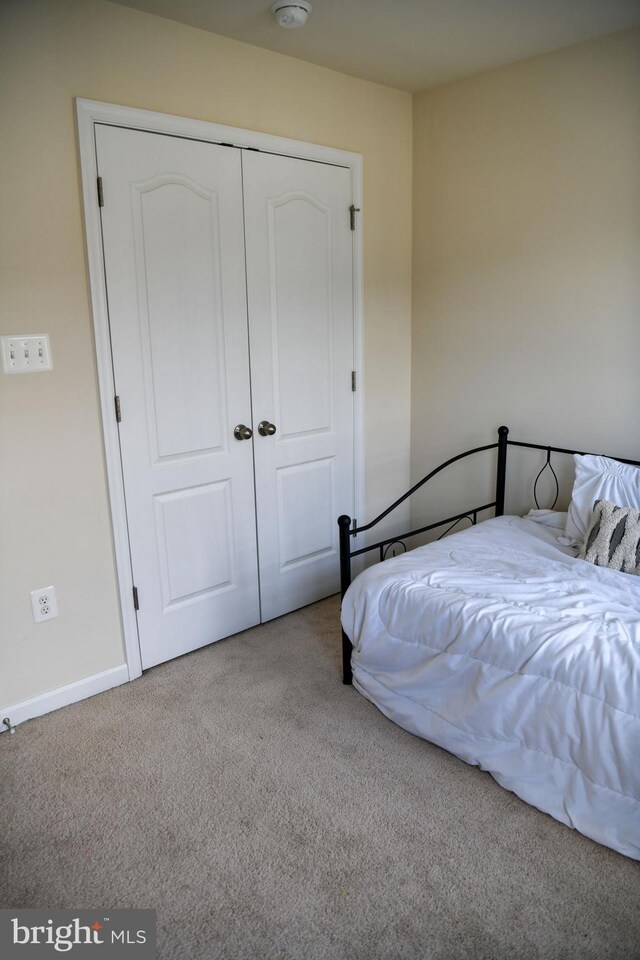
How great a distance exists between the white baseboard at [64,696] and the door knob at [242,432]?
1.04 m

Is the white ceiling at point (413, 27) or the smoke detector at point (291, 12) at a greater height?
the white ceiling at point (413, 27)

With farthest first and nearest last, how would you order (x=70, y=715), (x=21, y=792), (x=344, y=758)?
(x=70, y=715) → (x=344, y=758) → (x=21, y=792)

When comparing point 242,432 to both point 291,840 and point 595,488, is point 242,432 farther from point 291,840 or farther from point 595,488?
point 291,840

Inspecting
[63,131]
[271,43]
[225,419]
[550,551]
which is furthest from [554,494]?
[63,131]

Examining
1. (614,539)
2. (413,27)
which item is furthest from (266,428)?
(413,27)

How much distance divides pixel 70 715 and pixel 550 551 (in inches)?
75.6

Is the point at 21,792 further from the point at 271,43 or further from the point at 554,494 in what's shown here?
the point at 271,43

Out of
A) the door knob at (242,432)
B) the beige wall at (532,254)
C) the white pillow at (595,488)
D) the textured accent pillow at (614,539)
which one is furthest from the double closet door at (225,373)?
the textured accent pillow at (614,539)

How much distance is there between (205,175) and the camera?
267 cm

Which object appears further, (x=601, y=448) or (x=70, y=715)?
(x=601, y=448)

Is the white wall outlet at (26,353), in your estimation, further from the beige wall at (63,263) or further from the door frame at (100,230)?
the door frame at (100,230)

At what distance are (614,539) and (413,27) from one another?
2.06 metres

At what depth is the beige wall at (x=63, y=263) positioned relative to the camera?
2.22 metres

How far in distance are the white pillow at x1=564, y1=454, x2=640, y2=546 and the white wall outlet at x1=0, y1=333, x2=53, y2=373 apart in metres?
2.06
